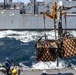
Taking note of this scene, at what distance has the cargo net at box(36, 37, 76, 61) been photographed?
85.7 ft

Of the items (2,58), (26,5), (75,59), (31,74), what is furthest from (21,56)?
(26,5)

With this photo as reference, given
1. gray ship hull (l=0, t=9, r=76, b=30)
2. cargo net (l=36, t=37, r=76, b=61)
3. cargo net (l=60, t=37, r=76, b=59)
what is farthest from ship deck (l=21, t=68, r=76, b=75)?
gray ship hull (l=0, t=9, r=76, b=30)

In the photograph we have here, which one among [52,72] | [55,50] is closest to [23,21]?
[52,72]

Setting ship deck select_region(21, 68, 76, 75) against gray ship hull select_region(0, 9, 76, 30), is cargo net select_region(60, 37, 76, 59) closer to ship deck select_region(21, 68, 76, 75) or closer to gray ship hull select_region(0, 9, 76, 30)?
ship deck select_region(21, 68, 76, 75)

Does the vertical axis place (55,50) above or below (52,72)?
above

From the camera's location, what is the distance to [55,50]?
2619cm

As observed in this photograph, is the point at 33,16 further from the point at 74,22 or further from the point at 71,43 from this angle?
the point at 71,43

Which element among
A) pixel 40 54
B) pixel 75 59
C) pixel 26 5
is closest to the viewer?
pixel 40 54

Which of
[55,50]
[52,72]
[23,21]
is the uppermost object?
[55,50]

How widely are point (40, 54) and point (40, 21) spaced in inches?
2373

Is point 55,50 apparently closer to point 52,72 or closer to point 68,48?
point 68,48

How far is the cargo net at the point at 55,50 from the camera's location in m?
26.1

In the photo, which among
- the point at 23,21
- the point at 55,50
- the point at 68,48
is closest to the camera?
the point at 55,50

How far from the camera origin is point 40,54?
2614cm
